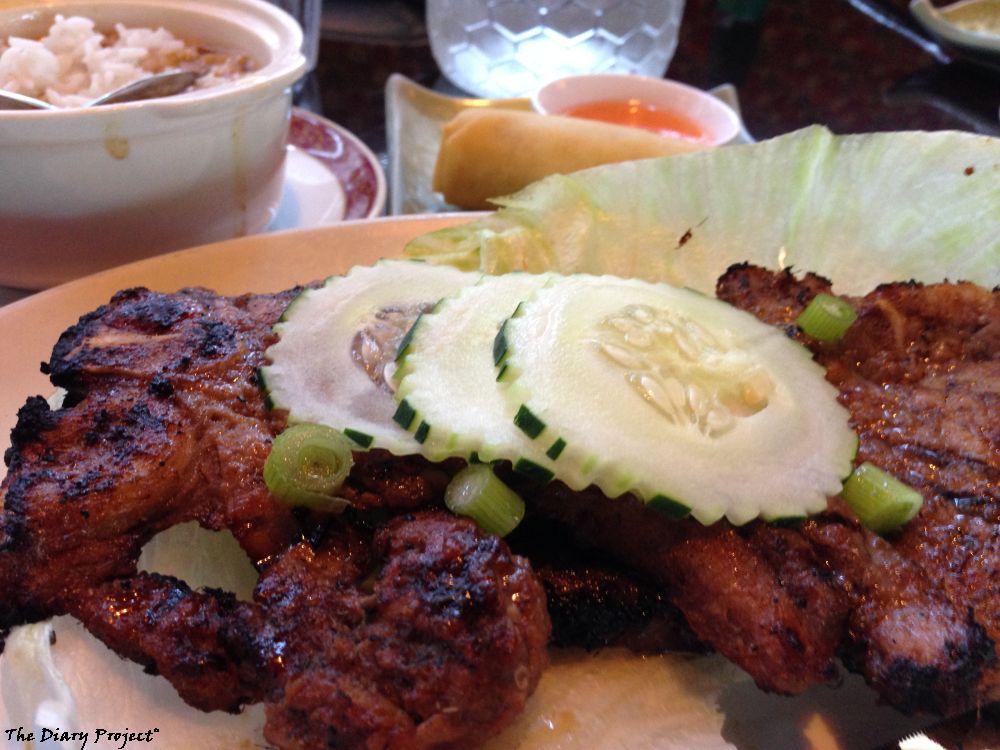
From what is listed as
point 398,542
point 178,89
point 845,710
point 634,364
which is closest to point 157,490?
point 398,542

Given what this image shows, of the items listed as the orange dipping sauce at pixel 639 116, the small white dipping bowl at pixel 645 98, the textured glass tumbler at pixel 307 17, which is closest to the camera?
the small white dipping bowl at pixel 645 98

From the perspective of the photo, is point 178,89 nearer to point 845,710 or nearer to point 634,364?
point 634,364

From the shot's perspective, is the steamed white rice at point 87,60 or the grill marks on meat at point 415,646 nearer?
the grill marks on meat at point 415,646

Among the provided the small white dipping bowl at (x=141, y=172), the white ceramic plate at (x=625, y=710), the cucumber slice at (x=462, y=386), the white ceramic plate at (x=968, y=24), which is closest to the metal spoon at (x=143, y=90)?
the small white dipping bowl at (x=141, y=172)

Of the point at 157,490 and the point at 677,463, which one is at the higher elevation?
the point at 677,463

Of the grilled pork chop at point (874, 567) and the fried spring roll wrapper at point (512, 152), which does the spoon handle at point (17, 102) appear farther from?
the grilled pork chop at point (874, 567)

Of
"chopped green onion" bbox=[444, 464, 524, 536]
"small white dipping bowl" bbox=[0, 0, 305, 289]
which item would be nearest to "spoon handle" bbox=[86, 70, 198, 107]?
"small white dipping bowl" bbox=[0, 0, 305, 289]

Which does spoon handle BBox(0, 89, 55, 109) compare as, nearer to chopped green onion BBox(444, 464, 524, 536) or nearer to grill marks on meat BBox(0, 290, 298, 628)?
grill marks on meat BBox(0, 290, 298, 628)
